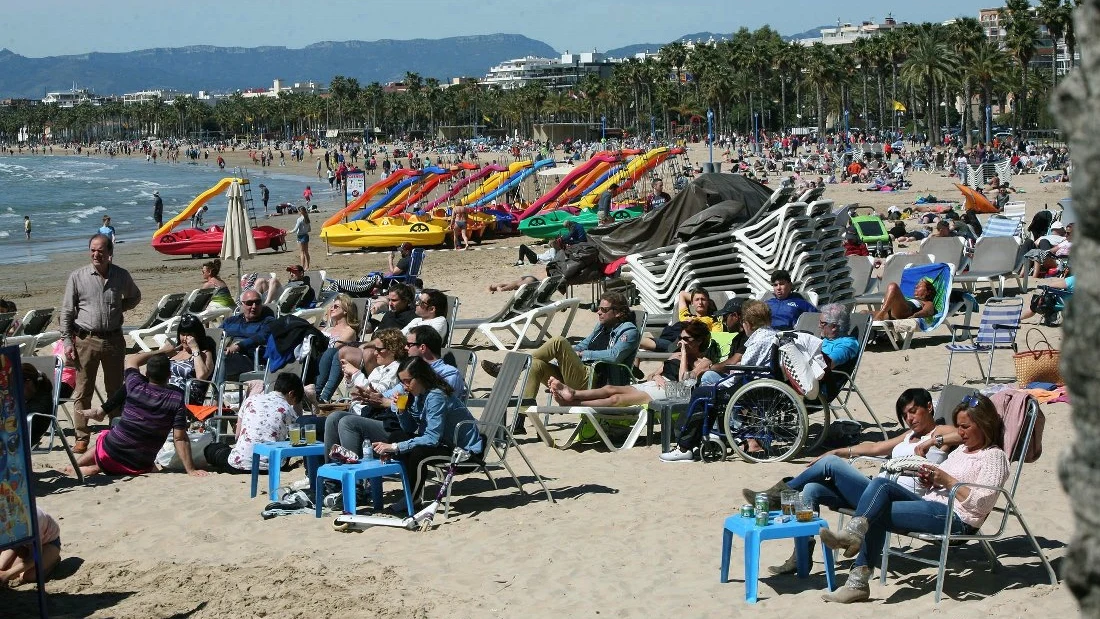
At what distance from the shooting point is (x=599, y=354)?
9289 millimetres

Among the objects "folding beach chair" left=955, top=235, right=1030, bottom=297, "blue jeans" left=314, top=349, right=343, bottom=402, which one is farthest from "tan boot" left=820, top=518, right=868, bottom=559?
"folding beach chair" left=955, top=235, right=1030, bottom=297

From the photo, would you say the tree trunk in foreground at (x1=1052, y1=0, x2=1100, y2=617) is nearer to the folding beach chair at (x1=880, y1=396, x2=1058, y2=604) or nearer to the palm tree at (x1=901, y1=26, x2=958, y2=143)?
the folding beach chair at (x1=880, y1=396, x2=1058, y2=604)

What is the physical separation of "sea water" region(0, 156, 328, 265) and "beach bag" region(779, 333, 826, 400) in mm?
30404

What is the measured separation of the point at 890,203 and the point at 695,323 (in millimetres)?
27272

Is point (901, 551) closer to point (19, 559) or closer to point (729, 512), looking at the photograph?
point (729, 512)

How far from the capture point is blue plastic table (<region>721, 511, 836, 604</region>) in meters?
5.63

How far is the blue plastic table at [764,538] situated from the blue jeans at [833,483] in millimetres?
117

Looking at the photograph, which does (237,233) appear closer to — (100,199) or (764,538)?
(764,538)

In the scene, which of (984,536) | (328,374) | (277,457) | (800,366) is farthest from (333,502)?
(984,536)

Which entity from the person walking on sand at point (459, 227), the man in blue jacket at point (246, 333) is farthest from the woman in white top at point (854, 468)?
the person walking on sand at point (459, 227)

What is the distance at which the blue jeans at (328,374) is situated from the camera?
9.86 meters

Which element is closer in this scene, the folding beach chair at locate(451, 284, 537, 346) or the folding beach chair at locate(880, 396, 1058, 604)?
the folding beach chair at locate(880, 396, 1058, 604)

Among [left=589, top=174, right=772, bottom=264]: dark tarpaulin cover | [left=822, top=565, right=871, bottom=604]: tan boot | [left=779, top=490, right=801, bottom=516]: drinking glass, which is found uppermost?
[left=589, top=174, right=772, bottom=264]: dark tarpaulin cover

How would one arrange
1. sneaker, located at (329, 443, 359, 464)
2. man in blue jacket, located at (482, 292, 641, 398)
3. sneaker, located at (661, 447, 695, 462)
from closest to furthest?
sneaker, located at (329, 443, 359, 464)
sneaker, located at (661, 447, 695, 462)
man in blue jacket, located at (482, 292, 641, 398)
